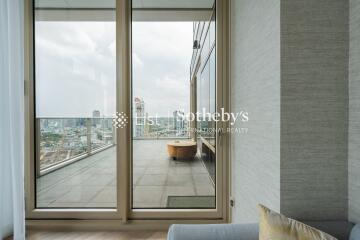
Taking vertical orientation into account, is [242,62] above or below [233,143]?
above

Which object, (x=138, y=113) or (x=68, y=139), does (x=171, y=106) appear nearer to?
(x=138, y=113)

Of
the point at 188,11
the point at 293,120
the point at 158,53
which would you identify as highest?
the point at 188,11

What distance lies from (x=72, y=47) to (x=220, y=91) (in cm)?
179

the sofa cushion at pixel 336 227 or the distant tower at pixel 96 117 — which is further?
the distant tower at pixel 96 117

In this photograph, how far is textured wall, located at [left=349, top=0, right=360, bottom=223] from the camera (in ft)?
3.96

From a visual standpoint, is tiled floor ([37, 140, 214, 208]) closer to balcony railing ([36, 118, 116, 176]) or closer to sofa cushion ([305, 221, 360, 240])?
balcony railing ([36, 118, 116, 176])

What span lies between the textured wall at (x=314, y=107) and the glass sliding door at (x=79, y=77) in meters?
1.83

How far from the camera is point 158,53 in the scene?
246 centimetres

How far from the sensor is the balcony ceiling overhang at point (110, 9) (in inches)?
94.2

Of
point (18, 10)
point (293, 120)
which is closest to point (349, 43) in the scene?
point (293, 120)

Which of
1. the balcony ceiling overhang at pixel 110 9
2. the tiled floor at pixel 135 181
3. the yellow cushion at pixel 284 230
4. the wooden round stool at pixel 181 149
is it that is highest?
the balcony ceiling overhang at pixel 110 9

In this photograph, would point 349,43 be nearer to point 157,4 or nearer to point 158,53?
point 158,53

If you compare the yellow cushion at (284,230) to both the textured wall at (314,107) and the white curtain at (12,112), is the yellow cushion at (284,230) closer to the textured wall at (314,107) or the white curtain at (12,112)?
the textured wall at (314,107)

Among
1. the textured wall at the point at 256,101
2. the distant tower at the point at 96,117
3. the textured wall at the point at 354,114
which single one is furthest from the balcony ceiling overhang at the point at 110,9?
the textured wall at the point at 354,114
